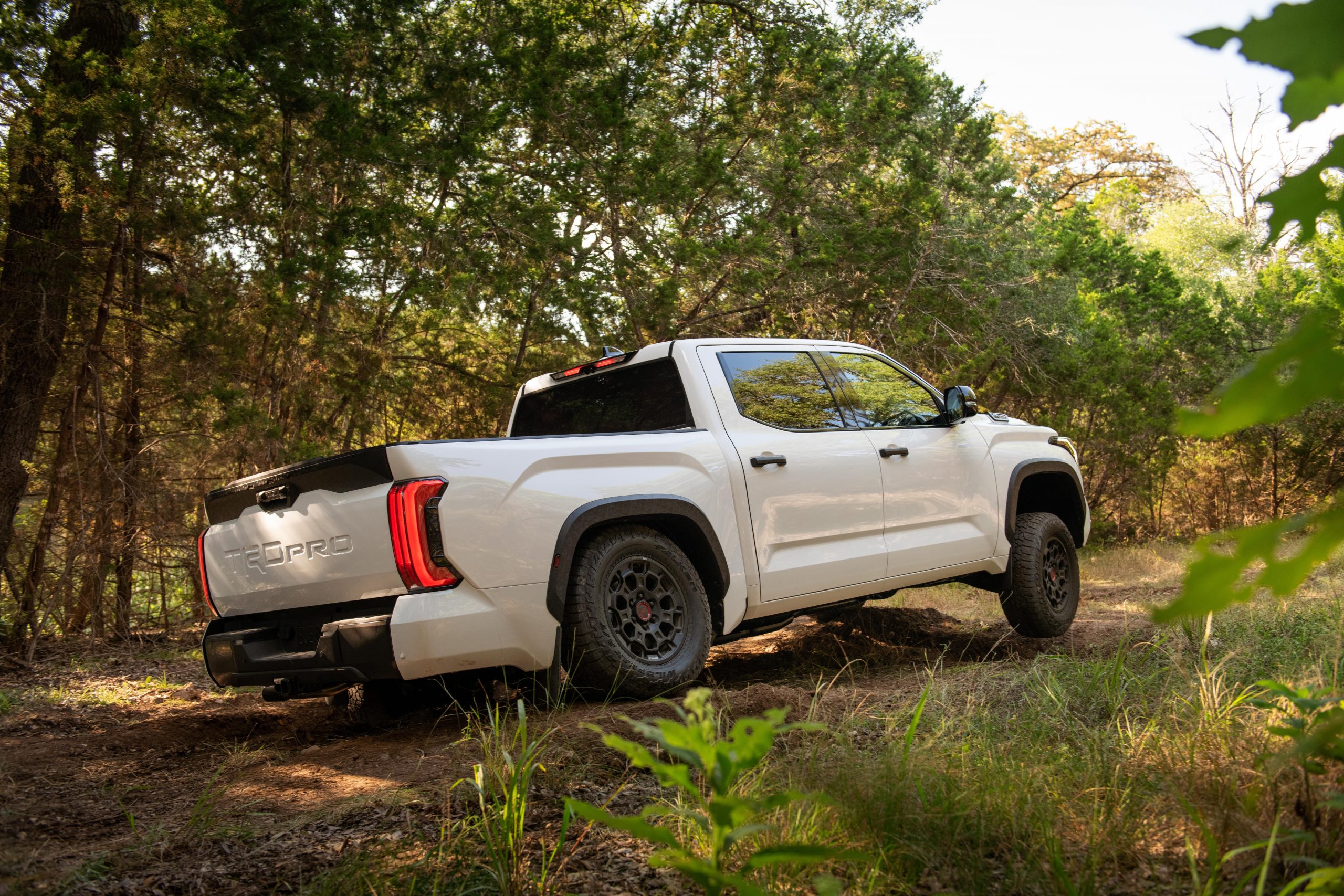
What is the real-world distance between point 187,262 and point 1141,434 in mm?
14375

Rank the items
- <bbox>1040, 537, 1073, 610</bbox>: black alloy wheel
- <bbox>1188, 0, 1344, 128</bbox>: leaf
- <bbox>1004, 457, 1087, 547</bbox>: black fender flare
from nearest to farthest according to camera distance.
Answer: <bbox>1188, 0, 1344, 128</bbox>: leaf < <bbox>1004, 457, 1087, 547</bbox>: black fender flare < <bbox>1040, 537, 1073, 610</bbox>: black alloy wheel

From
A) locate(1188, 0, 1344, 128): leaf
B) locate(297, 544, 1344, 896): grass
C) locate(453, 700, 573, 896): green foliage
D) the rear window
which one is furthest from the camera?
the rear window

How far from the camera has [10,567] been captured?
26.7ft

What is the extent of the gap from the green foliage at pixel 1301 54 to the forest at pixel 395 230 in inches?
290

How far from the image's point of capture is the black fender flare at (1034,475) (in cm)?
631

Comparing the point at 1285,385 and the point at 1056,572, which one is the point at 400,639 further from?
the point at 1056,572

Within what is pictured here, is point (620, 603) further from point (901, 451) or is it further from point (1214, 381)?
point (1214, 381)

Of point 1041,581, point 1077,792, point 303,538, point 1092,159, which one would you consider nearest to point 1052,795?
point 1077,792

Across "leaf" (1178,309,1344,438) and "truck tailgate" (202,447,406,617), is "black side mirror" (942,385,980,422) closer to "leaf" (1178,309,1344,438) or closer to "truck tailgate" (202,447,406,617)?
"truck tailgate" (202,447,406,617)

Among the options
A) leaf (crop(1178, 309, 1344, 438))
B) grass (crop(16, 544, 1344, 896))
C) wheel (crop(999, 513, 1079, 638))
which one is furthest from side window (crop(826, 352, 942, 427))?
leaf (crop(1178, 309, 1344, 438))

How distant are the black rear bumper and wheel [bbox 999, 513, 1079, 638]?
418 centimetres

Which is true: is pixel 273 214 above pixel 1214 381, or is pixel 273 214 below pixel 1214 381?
above

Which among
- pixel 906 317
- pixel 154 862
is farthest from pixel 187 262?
pixel 906 317

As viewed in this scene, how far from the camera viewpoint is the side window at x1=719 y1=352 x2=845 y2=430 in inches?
207
